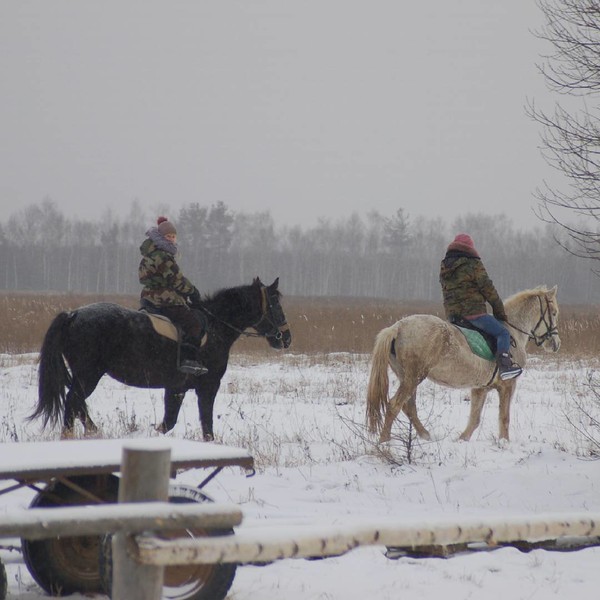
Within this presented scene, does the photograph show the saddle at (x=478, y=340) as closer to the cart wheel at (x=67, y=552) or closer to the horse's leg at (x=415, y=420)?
the horse's leg at (x=415, y=420)

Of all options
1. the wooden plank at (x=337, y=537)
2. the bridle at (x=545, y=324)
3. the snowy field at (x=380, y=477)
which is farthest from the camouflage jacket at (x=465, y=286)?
the wooden plank at (x=337, y=537)

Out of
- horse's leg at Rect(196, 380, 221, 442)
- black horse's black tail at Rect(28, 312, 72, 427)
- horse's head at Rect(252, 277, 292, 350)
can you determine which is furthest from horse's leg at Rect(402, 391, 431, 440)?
black horse's black tail at Rect(28, 312, 72, 427)

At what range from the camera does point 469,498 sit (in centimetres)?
642

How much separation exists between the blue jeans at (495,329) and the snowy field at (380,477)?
107 cm

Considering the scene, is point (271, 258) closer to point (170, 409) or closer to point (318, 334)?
point (318, 334)

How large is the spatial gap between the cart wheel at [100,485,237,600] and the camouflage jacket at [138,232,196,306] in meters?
5.01

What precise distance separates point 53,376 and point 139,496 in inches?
220

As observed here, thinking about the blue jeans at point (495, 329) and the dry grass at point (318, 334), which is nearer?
the blue jeans at point (495, 329)

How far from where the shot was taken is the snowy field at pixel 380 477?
4.21 m

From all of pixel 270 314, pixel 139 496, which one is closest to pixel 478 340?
pixel 270 314

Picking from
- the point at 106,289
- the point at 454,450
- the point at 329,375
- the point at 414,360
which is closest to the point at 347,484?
the point at 454,450

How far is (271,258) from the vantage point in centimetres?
10569

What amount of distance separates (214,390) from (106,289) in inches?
3549

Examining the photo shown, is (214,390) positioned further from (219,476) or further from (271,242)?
(271,242)
